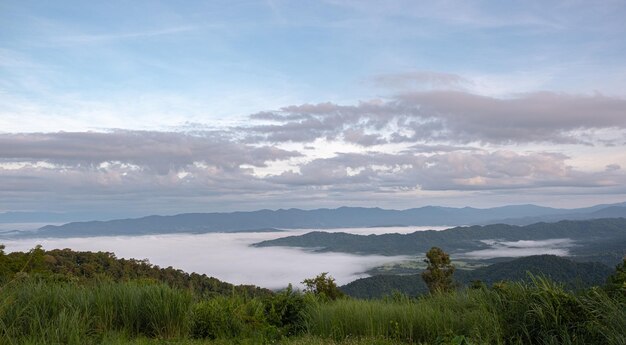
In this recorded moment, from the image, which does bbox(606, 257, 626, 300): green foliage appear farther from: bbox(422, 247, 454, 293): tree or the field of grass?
bbox(422, 247, 454, 293): tree

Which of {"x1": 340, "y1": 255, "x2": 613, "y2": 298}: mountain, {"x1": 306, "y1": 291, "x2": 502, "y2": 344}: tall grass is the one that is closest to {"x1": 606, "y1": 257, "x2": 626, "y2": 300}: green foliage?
{"x1": 306, "y1": 291, "x2": 502, "y2": 344}: tall grass

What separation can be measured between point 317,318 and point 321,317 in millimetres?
170

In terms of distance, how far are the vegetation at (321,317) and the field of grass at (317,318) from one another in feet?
0.06

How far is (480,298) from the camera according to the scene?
29.9ft

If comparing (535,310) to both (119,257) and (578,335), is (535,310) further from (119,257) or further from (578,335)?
(119,257)

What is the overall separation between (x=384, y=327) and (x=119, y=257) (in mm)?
47728

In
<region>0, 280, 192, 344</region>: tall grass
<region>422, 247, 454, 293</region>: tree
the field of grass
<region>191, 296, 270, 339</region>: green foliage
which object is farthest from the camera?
Result: <region>422, 247, 454, 293</region>: tree

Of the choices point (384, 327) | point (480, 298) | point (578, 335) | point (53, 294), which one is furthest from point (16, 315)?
point (578, 335)

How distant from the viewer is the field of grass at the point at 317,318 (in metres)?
7.20

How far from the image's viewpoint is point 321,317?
9461 millimetres

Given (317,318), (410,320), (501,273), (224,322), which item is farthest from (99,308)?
(501,273)

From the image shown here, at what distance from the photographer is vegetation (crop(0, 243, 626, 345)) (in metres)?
7.22

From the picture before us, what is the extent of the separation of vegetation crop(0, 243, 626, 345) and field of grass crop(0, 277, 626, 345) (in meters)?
0.02

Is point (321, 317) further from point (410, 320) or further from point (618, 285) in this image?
point (618, 285)
